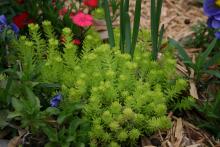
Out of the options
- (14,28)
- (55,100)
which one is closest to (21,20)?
(14,28)

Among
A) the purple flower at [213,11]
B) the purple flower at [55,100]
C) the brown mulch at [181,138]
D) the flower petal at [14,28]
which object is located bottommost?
the brown mulch at [181,138]

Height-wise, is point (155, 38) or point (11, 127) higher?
point (155, 38)

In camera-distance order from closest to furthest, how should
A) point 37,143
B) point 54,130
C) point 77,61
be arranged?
1. point 54,130
2. point 37,143
3. point 77,61

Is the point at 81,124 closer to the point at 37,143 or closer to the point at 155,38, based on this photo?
the point at 37,143

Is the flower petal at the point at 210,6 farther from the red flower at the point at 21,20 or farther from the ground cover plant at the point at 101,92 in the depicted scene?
the red flower at the point at 21,20

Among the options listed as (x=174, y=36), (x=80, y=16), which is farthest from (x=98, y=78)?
(x=174, y=36)

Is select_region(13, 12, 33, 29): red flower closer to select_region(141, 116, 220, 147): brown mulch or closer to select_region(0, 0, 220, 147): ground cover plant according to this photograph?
select_region(0, 0, 220, 147): ground cover plant

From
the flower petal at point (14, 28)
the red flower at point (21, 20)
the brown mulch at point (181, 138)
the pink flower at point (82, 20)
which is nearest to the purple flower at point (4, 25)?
the flower petal at point (14, 28)

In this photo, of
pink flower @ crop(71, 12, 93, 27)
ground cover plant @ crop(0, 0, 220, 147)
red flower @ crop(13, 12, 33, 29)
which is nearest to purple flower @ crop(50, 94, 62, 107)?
ground cover plant @ crop(0, 0, 220, 147)
